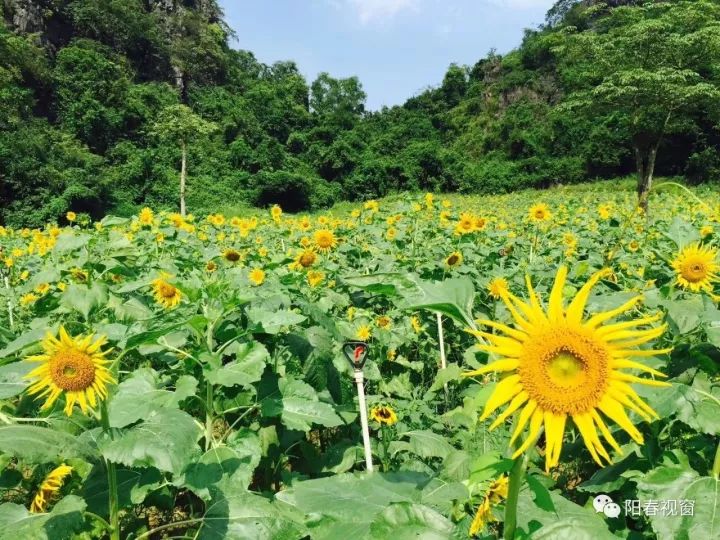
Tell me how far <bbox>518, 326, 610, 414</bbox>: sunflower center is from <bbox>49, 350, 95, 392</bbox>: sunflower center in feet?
3.04

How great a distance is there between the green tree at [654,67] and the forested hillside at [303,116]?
0.06 m

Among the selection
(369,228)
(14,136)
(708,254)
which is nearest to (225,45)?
(14,136)

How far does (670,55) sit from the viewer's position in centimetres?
1548

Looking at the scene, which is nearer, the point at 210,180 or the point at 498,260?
the point at 498,260

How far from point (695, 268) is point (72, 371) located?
1.88 metres

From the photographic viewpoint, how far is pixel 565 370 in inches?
28.7

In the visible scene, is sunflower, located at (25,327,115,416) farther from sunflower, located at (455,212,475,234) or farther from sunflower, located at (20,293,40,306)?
sunflower, located at (455,212,475,234)

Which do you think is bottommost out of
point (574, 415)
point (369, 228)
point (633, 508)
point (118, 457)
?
point (633, 508)

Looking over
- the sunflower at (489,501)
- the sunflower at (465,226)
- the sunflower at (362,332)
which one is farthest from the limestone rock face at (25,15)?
the sunflower at (489,501)

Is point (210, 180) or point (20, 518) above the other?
point (210, 180)

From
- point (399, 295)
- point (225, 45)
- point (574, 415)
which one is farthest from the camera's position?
point (225, 45)

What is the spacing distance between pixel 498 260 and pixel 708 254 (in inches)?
92.4

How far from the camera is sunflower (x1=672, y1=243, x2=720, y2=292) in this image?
176 cm

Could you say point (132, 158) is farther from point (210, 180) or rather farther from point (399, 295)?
point (399, 295)
